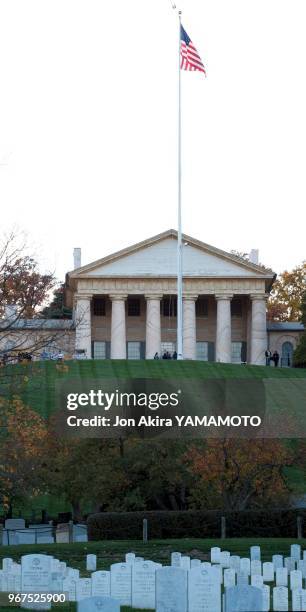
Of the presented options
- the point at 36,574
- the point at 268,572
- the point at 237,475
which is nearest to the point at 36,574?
the point at 36,574

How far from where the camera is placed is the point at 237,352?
3465 inches

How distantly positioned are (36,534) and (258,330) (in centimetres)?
5118

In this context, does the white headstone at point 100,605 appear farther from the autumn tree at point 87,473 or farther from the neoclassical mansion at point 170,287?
the neoclassical mansion at point 170,287

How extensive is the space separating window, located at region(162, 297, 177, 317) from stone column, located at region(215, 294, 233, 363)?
137 inches

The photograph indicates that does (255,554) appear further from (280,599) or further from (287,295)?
(287,295)

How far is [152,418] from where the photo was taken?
38.8m

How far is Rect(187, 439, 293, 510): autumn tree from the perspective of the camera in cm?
3494

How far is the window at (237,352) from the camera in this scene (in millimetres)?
87188

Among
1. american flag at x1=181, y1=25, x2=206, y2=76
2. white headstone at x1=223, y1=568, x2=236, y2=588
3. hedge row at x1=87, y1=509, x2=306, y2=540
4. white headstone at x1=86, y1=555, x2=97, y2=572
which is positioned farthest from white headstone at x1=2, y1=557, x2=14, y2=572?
american flag at x1=181, y1=25, x2=206, y2=76

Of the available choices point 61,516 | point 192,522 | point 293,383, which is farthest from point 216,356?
point 192,522

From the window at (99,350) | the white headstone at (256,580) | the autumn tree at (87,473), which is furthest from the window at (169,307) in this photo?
the white headstone at (256,580)

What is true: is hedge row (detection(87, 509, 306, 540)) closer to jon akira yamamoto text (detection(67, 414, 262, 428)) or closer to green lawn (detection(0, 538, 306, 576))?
green lawn (detection(0, 538, 306, 576))

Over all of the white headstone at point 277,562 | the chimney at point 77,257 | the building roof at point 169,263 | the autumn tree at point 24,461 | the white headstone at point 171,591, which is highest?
the chimney at point 77,257

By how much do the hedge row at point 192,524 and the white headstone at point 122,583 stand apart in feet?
36.2
